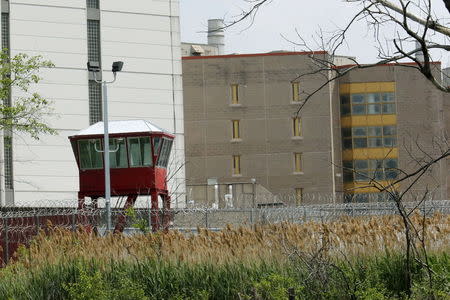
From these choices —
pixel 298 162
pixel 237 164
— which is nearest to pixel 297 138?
pixel 298 162

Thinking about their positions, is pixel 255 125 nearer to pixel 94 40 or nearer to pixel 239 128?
pixel 239 128

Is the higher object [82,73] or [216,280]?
[82,73]

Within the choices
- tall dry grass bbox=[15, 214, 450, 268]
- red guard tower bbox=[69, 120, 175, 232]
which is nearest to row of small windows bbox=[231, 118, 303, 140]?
red guard tower bbox=[69, 120, 175, 232]

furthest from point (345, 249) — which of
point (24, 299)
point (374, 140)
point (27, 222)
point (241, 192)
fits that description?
point (374, 140)

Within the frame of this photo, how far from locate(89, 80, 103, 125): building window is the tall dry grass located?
165ft

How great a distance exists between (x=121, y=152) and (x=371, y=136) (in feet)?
180

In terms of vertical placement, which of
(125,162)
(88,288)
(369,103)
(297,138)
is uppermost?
(369,103)

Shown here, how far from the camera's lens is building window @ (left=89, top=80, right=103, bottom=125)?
70625mm

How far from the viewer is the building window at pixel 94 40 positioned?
7181 cm

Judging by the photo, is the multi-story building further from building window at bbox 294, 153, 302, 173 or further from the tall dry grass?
the tall dry grass

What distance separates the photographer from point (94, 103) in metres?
71.0

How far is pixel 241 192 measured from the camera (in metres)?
84.0

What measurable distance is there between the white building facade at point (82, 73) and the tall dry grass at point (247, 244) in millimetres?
45792

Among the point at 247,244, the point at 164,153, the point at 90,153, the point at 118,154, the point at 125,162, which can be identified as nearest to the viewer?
the point at 247,244
